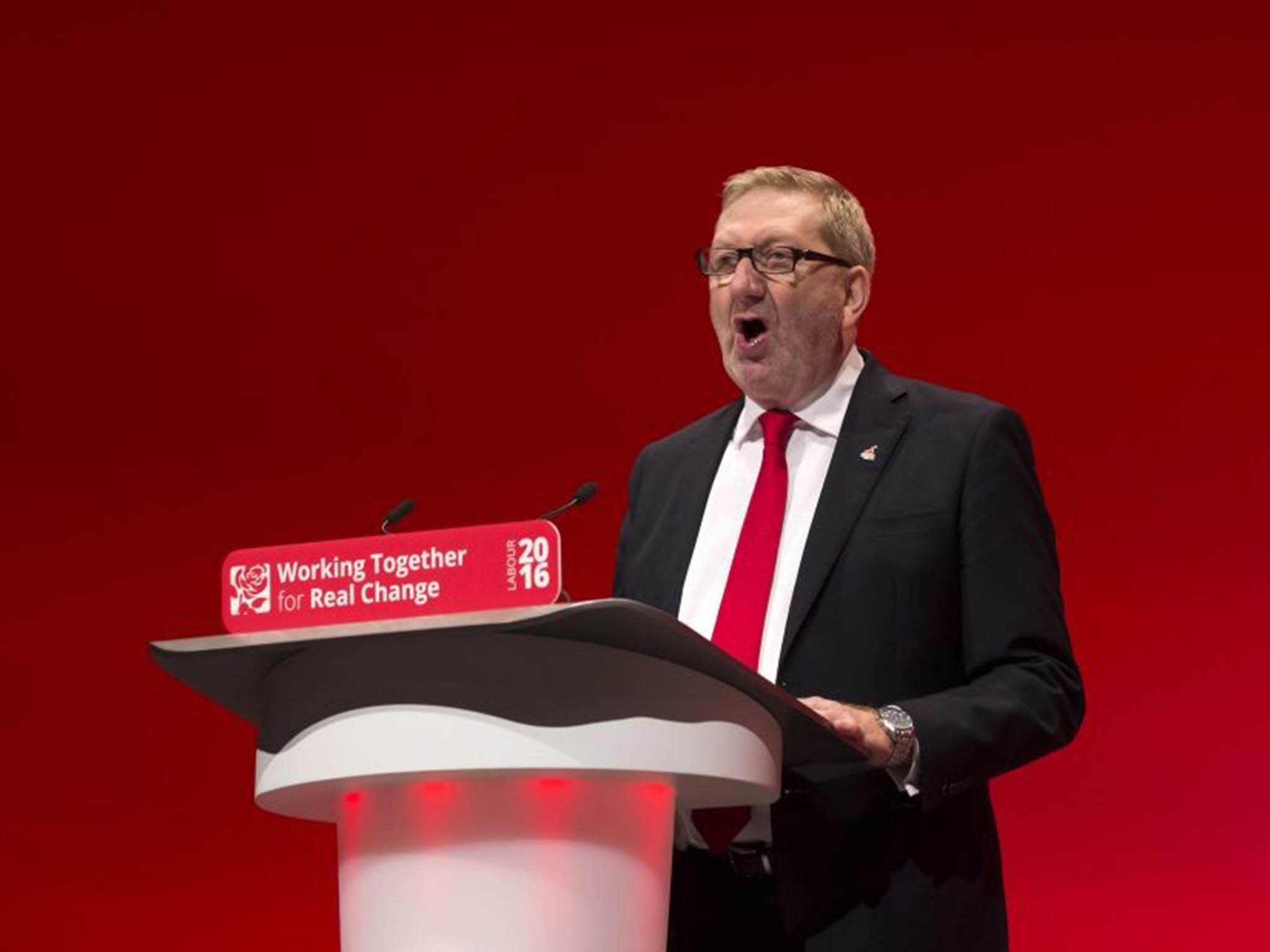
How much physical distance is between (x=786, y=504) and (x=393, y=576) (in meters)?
0.78

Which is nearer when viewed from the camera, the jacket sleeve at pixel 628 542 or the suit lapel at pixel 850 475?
the suit lapel at pixel 850 475

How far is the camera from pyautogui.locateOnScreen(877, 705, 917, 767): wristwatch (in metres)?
1.96

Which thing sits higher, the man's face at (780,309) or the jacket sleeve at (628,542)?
the man's face at (780,309)

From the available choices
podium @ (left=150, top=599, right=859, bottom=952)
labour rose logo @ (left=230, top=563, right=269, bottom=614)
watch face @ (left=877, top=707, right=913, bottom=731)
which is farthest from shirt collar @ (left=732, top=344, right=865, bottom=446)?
labour rose logo @ (left=230, top=563, right=269, bottom=614)

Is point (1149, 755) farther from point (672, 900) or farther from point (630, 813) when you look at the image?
point (630, 813)

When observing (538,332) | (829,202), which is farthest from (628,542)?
(538,332)

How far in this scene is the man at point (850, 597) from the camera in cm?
209

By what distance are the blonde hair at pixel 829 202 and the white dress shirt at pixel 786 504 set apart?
136 mm

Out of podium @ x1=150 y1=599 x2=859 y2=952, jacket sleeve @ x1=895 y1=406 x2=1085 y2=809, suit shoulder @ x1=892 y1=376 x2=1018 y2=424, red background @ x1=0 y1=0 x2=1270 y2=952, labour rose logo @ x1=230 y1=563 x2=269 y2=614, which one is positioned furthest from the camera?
red background @ x1=0 y1=0 x2=1270 y2=952

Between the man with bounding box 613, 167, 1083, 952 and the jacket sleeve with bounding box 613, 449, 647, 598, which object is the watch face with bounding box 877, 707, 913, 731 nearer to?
the man with bounding box 613, 167, 1083, 952

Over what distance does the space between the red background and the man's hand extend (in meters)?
1.57

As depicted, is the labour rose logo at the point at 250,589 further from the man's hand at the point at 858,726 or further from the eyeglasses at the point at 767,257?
the eyeglasses at the point at 767,257

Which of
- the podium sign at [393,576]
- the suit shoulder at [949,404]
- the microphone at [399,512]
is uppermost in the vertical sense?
the suit shoulder at [949,404]

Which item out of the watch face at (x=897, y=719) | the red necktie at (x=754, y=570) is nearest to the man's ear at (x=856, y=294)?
the red necktie at (x=754, y=570)
